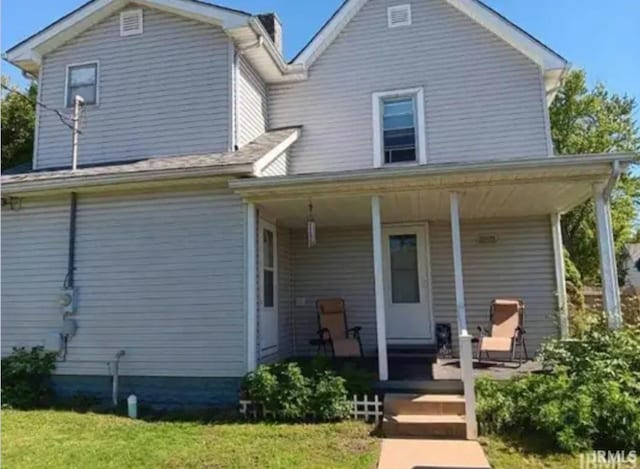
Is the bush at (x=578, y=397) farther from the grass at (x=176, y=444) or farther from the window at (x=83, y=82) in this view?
the window at (x=83, y=82)

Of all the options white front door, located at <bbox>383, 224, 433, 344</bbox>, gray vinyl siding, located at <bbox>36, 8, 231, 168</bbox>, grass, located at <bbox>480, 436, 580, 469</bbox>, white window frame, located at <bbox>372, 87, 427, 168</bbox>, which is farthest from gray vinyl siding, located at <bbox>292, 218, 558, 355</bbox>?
grass, located at <bbox>480, 436, 580, 469</bbox>

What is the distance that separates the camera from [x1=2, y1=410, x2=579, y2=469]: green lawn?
4.88m

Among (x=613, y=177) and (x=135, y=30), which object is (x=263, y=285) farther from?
(x=135, y=30)

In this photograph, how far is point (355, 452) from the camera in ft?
17.0

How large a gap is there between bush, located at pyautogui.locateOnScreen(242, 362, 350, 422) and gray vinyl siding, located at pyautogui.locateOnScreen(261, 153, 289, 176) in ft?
9.92

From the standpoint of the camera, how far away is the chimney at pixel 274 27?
1076 centimetres

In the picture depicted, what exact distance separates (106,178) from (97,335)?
2.35 m

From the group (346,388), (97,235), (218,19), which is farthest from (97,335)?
(218,19)

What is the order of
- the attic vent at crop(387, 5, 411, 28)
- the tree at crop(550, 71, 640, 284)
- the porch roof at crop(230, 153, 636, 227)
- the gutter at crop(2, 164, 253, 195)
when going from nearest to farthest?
the porch roof at crop(230, 153, 636, 227) < the gutter at crop(2, 164, 253, 195) < the attic vent at crop(387, 5, 411, 28) < the tree at crop(550, 71, 640, 284)

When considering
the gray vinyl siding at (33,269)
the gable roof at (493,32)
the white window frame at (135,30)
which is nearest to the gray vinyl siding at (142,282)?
the gray vinyl siding at (33,269)

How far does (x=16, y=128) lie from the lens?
18.4m

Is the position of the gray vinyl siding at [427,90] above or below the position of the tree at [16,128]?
below

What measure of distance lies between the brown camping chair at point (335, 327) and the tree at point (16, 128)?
14703mm

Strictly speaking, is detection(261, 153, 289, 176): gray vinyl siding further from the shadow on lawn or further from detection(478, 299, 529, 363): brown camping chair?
detection(478, 299, 529, 363): brown camping chair
